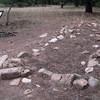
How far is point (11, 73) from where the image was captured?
5445 mm

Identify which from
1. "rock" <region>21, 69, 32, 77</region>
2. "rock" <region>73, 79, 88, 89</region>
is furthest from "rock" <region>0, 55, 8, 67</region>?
"rock" <region>73, 79, 88, 89</region>

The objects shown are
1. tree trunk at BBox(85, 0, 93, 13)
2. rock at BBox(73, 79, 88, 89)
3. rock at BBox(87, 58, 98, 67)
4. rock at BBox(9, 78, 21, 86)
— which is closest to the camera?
rock at BBox(73, 79, 88, 89)

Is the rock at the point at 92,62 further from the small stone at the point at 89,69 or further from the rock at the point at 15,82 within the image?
the rock at the point at 15,82

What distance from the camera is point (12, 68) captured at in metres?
5.61

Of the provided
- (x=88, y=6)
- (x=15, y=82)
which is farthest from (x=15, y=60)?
(x=88, y=6)

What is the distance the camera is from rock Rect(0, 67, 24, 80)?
5.44 meters

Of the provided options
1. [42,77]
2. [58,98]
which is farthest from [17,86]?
[58,98]

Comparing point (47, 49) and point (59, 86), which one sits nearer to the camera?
point (59, 86)

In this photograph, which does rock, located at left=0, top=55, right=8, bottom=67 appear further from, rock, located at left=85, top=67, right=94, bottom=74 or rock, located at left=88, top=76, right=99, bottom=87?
rock, located at left=88, top=76, right=99, bottom=87

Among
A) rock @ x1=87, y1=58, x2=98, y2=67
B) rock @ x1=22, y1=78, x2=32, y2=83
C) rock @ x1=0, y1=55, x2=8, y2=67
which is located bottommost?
rock @ x1=0, y1=55, x2=8, y2=67

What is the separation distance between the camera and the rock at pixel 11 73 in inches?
214

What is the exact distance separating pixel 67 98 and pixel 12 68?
52.8 inches

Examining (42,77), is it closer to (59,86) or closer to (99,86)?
(59,86)

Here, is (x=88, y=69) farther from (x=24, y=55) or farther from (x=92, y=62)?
(x=24, y=55)
